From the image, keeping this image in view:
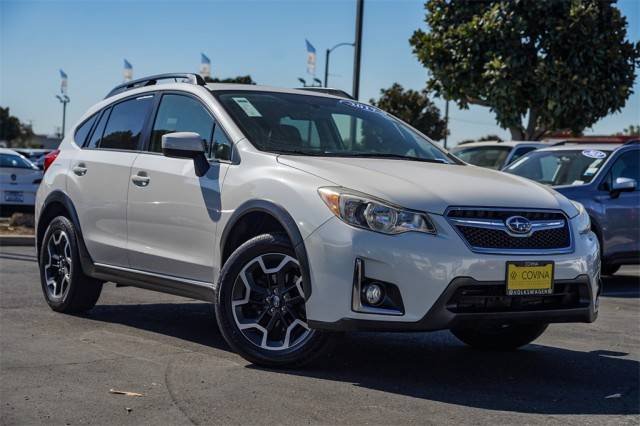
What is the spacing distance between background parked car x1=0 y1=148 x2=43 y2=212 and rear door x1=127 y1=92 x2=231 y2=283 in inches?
438

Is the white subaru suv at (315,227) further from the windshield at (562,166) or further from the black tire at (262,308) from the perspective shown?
the windshield at (562,166)

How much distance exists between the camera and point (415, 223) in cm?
517

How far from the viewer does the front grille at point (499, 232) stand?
5219mm

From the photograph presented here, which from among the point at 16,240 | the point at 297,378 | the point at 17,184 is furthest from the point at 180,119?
the point at 17,184

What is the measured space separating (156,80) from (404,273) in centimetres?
320

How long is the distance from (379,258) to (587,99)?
73.5 ft

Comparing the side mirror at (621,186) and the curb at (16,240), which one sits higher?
the side mirror at (621,186)

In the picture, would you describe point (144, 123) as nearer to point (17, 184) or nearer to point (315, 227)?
point (315, 227)

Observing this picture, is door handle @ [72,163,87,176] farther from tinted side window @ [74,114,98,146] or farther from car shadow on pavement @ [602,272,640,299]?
car shadow on pavement @ [602,272,640,299]

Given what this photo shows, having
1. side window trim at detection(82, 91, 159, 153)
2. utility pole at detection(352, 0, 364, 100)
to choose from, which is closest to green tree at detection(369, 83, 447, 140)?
utility pole at detection(352, 0, 364, 100)

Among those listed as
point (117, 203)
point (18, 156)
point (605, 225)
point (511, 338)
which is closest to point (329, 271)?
point (511, 338)

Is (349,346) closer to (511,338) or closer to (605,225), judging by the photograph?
(511,338)

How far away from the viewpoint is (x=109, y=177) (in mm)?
7207

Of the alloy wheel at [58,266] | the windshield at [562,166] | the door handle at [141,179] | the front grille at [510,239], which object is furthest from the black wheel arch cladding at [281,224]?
the windshield at [562,166]
